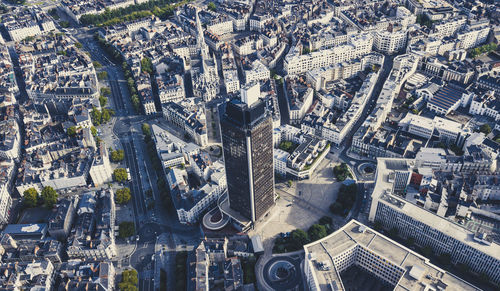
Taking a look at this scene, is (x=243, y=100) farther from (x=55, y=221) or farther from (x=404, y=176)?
(x=55, y=221)

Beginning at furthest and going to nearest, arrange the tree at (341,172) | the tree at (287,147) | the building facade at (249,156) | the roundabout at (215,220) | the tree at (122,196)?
the tree at (287,147)
the tree at (341,172)
the tree at (122,196)
the roundabout at (215,220)
the building facade at (249,156)

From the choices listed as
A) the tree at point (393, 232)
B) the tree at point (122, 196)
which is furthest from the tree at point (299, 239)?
the tree at point (122, 196)

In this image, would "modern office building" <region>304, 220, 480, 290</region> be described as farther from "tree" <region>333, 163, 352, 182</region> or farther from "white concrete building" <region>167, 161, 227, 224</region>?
"white concrete building" <region>167, 161, 227, 224</region>

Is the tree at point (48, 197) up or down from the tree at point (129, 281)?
up

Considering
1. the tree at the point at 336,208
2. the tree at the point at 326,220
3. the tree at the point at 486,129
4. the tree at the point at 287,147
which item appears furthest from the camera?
the tree at the point at 486,129

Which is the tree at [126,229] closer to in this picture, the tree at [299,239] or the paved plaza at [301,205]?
the paved plaza at [301,205]

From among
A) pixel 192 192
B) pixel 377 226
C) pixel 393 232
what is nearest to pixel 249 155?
pixel 192 192

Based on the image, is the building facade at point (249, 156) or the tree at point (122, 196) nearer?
the building facade at point (249, 156)
